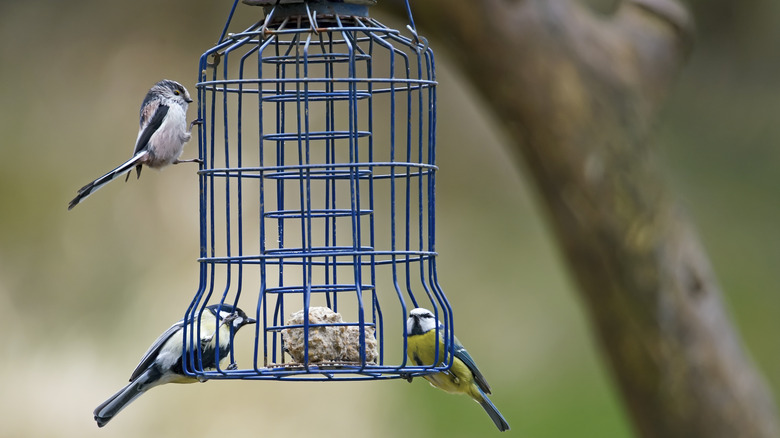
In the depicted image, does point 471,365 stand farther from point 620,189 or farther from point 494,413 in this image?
point 620,189

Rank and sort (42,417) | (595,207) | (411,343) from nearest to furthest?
1. (411,343)
2. (595,207)
3. (42,417)

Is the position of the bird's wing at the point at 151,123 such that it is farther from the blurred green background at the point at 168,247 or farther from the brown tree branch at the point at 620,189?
the blurred green background at the point at 168,247

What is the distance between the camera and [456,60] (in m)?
5.75

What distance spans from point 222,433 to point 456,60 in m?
3.57

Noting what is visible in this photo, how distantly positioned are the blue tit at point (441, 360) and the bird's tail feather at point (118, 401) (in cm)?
121

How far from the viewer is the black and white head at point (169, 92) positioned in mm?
4480

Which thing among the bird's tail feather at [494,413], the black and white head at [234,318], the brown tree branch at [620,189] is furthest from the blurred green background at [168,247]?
the black and white head at [234,318]

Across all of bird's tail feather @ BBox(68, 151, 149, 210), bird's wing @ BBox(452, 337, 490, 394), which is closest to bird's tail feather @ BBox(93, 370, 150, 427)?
bird's tail feather @ BBox(68, 151, 149, 210)

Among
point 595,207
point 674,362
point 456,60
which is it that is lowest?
point 674,362

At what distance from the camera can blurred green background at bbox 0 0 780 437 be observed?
24.9 feet

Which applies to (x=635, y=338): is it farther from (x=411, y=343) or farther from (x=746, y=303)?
(x=746, y=303)

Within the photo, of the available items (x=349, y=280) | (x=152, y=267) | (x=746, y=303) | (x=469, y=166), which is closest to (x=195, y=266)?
(x=152, y=267)

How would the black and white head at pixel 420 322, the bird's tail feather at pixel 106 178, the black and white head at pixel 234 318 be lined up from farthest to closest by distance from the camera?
the black and white head at pixel 420 322
the black and white head at pixel 234 318
the bird's tail feather at pixel 106 178

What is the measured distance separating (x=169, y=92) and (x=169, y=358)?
119 centimetres
